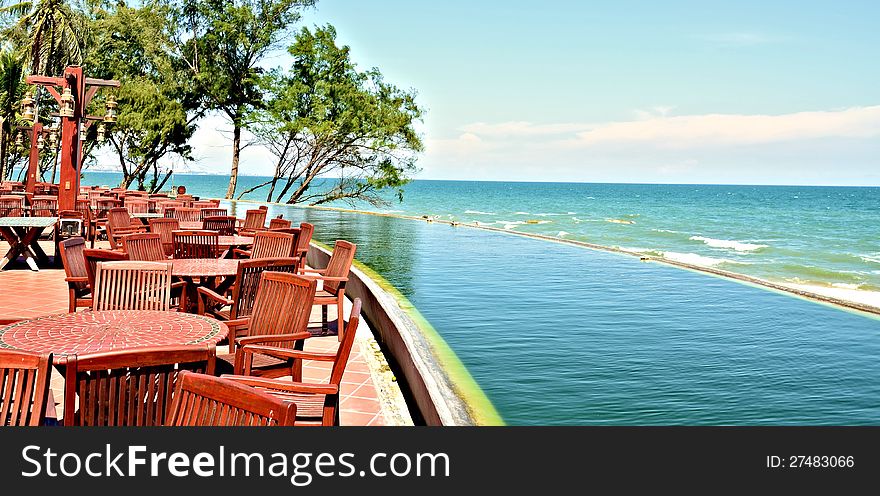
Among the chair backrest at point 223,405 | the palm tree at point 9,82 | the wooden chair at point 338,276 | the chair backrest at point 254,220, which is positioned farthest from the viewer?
the palm tree at point 9,82

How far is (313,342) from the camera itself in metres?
6.63

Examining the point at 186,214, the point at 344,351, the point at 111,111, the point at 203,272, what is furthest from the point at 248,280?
the point at 111,111

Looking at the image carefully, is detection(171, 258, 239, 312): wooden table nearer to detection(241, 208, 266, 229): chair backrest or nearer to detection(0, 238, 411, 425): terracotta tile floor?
detection(0, 238, 411, 425): terracotta tile floor

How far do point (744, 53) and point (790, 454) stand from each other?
57568mm

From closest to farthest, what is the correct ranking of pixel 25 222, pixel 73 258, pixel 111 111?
pixel 73 258 < pixel 25 222 < pixel 111 111

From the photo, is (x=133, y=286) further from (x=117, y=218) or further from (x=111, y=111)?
(x=111, y=111)

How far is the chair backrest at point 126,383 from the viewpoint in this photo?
106 inches

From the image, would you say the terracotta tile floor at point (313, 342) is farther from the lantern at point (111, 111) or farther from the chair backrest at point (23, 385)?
the lantern at point (111, 111)

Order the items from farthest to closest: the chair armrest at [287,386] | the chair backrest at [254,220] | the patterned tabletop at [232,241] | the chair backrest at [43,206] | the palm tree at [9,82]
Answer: the palm tree at [9,82] < the chair backrest at [43,206] < the chair backrest at [254,220] < the patterned tabletop at [232,241] < the chair armrest at [287,386]

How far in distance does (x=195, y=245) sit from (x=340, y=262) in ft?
6.21

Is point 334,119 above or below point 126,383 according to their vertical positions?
above

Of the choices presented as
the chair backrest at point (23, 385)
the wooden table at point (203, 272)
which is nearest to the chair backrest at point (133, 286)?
the wooden table at point (203, 272)

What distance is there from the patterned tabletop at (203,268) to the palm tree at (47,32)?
19.1 metres

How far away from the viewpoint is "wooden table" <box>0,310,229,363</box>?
344 cm
